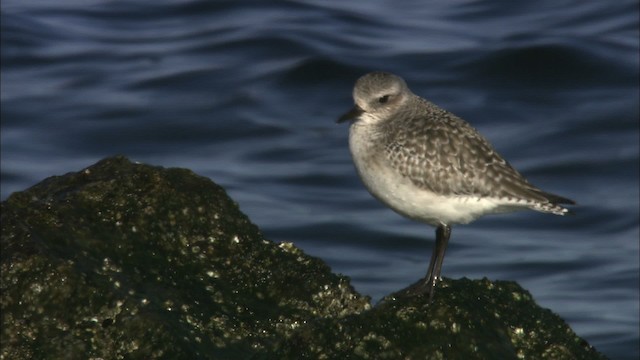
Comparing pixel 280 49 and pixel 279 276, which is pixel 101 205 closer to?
pixel 279 276

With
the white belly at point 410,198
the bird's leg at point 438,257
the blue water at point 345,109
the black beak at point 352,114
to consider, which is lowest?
the blue water at point 345,109

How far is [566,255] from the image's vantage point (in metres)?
17.7

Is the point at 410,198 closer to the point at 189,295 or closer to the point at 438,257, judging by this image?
the point at 438,257

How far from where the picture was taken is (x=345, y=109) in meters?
21.7

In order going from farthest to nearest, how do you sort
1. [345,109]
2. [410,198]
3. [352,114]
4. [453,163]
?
[345,109], [352,114], [453,163], [410,198]

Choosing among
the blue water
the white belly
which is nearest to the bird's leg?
the white belly

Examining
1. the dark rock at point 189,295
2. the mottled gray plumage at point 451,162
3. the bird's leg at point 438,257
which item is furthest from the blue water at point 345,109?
the dark rock at point 189,295

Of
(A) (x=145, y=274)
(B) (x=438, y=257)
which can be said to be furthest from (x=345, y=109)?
(A) (x=145, y=274)

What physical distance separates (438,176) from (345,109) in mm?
13501

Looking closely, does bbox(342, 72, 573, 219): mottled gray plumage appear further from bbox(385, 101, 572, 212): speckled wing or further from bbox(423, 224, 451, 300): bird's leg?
bbox(423, 224, 451, 300): bird's leg

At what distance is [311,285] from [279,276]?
0.63ft

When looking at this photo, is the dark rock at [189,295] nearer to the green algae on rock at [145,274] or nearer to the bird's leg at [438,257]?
the green algae on rock at [145,274]

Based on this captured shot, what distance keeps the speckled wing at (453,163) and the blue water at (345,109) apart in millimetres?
6869

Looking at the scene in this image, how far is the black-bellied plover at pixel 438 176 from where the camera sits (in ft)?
26.8
